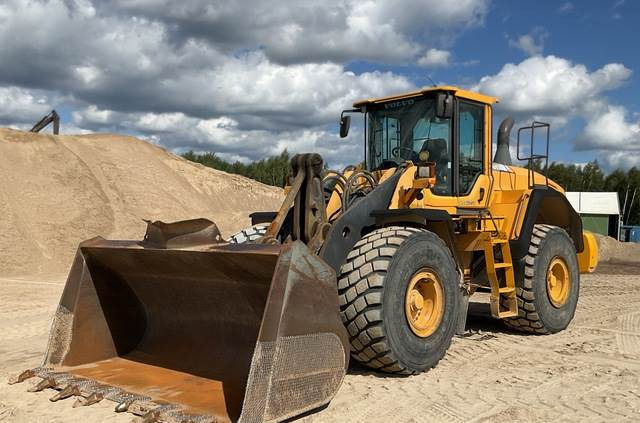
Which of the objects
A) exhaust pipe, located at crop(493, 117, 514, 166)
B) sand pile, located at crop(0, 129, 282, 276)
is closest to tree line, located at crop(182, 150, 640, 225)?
sand pile, located at crop(0, 129, 282, 276)

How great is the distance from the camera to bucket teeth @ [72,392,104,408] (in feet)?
14.5

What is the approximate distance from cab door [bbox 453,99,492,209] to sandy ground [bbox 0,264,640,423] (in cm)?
155

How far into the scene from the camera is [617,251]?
81.4ft

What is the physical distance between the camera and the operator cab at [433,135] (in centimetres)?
652

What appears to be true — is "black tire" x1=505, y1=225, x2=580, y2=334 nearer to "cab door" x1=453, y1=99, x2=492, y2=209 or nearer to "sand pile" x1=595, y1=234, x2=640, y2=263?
"cab door" x1=453, y1=99, x2=492, y2=209

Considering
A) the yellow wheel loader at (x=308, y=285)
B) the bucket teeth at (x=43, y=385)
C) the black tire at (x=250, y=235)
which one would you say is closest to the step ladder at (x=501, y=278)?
the yellow wheel loader at (x=308, y=285)

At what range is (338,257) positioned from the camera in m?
5.16

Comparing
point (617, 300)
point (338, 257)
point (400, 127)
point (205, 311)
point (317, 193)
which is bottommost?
point (617, 300)

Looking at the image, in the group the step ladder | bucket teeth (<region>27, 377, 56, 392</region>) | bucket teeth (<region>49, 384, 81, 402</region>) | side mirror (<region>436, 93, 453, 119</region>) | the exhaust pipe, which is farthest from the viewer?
the exhaust pipe

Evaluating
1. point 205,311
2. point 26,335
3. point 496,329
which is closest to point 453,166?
point 496,329

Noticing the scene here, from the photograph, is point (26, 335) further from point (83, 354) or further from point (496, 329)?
point (496, 329)

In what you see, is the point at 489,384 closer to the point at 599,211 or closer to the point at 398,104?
the point at 398,104

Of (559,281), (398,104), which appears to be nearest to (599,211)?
(559,281)

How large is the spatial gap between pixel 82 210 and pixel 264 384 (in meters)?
18.3
